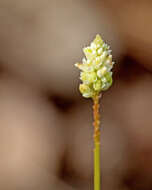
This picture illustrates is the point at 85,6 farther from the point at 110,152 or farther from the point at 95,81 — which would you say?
the point at 95,81

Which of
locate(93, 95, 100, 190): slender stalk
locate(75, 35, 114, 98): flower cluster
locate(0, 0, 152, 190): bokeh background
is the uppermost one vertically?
locate(0, 0, 152, 190): bokeh background

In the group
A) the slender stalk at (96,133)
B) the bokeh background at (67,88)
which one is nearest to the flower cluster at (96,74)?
the slender stalk at (96,133)

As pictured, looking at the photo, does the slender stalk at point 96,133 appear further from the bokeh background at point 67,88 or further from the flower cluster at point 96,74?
the bokeh background at point 67,88

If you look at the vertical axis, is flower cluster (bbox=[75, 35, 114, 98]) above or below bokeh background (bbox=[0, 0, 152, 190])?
below

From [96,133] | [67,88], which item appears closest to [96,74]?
[96,133]

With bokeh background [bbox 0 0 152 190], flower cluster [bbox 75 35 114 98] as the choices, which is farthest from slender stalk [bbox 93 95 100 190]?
bokeh background [bbox 0 0 152 190]

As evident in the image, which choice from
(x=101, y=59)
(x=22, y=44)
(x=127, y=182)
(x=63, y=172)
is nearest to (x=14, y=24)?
(x=22, y=44)

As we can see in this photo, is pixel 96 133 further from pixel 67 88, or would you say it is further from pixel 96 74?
pixel 67 88

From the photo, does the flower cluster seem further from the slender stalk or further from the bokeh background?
the bokeh background
